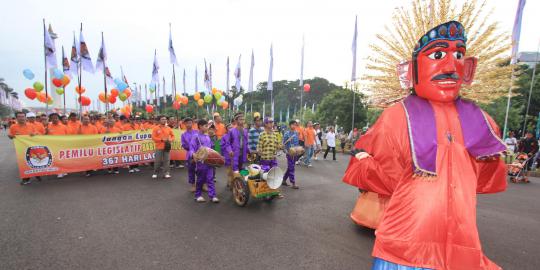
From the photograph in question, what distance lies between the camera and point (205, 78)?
22.6 meters

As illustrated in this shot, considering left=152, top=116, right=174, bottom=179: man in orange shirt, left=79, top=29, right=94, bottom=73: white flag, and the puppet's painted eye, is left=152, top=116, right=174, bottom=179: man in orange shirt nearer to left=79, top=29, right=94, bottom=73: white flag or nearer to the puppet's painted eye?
the puppet's painted eye

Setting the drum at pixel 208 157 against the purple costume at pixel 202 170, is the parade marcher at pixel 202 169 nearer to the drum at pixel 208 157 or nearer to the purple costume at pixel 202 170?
the purple costume at pixel 202 170

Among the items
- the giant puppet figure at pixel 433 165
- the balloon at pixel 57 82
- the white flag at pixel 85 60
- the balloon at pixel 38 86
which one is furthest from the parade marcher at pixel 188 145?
the balloon at pixel 38 86

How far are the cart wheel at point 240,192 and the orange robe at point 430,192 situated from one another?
3443 mm

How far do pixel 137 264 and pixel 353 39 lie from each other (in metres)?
14.3

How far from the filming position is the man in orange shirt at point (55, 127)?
7.36 metres

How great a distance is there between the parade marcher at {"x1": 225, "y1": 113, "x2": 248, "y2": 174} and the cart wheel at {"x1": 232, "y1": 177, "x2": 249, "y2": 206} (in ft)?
2.09

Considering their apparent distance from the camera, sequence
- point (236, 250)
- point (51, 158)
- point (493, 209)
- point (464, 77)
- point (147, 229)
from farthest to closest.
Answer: point (51, 158), point (493, 209), point (147, 229), point (236, 250), point (464, 77)

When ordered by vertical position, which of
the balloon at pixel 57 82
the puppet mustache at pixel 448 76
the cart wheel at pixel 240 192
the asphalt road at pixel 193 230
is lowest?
the asphalt road at pixel 193 230

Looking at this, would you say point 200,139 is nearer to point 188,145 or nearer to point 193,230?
point 188,145

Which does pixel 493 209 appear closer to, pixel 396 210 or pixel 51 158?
pixel 396 210

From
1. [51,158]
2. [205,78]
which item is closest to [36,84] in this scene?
[205,78]

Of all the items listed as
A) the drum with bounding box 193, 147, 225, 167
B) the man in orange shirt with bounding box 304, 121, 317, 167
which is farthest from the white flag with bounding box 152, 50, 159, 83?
the drum with bounding box 193, 147, 225, 167

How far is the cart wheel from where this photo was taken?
5051 mm
